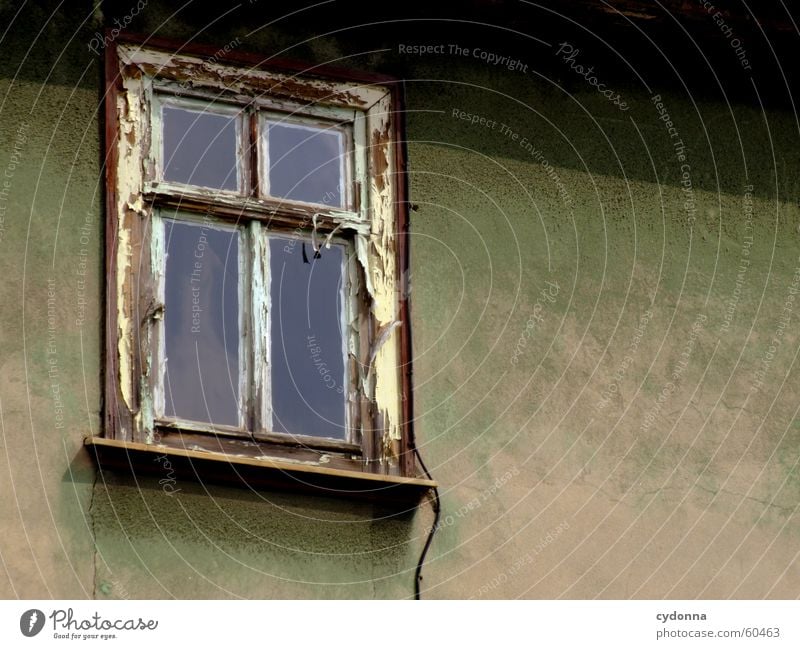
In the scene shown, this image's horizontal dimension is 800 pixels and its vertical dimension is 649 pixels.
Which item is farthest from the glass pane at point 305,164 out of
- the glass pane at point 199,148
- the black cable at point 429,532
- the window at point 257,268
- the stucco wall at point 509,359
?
the black cable at point 429,532

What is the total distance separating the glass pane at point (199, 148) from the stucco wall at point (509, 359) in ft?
1.04

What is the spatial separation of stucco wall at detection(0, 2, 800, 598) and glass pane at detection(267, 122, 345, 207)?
12.1 inches

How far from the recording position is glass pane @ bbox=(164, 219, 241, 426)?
21.2 feet

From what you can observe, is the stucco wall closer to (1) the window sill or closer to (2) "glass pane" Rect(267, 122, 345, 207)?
(1) the window sill

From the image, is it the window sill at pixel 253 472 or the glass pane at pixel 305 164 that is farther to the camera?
the glass pane at pixel 305 164

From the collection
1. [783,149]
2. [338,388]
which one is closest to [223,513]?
[338,388]

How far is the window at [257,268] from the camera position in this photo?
6426 mm

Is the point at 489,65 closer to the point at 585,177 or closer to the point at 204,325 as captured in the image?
the point at 585,177

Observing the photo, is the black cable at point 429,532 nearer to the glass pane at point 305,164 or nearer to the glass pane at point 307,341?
the glass pane at point 307,341

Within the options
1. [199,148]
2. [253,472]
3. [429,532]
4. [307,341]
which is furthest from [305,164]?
[429,532]

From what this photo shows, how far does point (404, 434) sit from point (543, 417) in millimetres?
579

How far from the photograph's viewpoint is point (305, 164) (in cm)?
698

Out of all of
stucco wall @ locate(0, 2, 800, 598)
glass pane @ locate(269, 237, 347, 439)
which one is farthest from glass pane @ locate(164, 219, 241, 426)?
stucco wall @ locate(0, 2, 800, 598)

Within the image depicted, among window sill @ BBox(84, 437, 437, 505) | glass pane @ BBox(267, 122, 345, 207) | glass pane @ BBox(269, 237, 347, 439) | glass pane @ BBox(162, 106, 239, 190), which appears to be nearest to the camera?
window sill @ BBox(84, 437, 437, 505)
